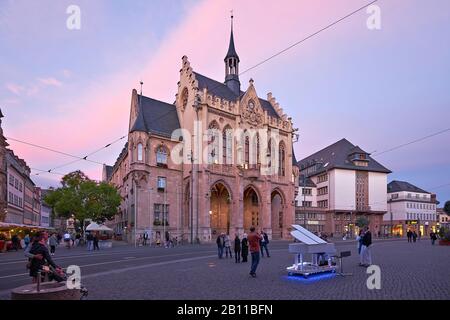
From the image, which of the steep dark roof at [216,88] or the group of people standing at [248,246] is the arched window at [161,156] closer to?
the steep dark roof at [216,88]

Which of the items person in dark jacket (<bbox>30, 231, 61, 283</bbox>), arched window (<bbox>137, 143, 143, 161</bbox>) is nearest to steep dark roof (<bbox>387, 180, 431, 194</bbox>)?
arched window (<bbox>137, 143, 143, 161</bbox>)

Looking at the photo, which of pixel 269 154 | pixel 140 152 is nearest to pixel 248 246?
pixel 140 152

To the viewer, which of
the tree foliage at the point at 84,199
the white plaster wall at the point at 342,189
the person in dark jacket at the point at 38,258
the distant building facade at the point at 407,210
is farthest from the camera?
the distant building facade at the point at 407,210

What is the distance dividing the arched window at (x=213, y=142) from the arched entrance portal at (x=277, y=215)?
15.5 meters

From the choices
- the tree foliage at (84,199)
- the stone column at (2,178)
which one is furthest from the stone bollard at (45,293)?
the stone column at (2,178)

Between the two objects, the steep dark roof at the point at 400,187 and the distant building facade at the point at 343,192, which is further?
the steep dark roof at the point at 400,187

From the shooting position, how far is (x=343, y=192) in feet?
291

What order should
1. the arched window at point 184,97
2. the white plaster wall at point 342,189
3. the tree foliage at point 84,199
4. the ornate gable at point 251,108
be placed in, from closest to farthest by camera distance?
the tree foliage at point 84,199 → the arched window at point 184,97 → the ornate gable at point 251,108 → the white plaster wall at point 342,189

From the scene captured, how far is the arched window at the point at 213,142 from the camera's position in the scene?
52281mm

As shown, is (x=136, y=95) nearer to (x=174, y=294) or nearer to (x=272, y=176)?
(x=272, y=176)

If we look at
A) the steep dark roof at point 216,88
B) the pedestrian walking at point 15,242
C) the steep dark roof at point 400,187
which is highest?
the steep dark roof at point 216,88

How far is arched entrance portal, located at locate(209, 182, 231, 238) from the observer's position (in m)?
57.2

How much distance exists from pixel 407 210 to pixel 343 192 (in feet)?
75.5

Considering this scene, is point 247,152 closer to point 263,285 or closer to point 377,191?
point 263,285
